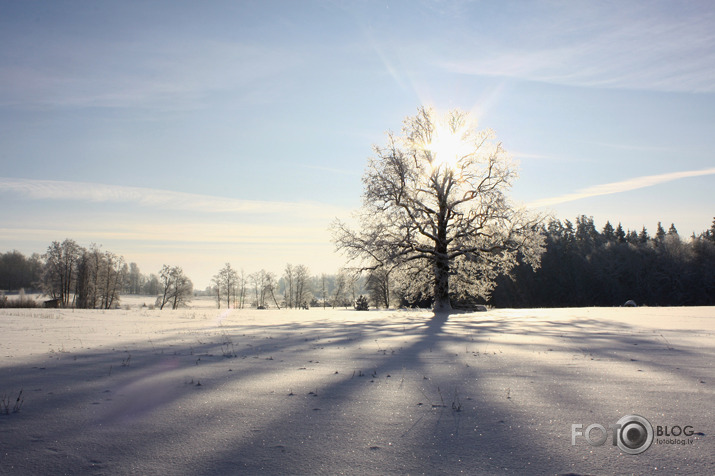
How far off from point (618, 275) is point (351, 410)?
73.7m

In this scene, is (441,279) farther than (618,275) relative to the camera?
No

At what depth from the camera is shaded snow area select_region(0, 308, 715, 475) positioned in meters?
2.95

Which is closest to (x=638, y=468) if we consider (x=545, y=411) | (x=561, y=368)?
(x=545, y=411)

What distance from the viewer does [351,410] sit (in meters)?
4.07

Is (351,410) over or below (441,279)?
below

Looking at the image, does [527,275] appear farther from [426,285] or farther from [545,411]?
[545,411]

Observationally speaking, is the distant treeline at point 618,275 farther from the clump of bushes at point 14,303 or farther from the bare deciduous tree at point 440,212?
the clump of bushes at point 14,303

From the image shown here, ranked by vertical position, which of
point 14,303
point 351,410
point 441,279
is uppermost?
point 441,279

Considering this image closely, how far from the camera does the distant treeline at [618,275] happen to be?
5947cm

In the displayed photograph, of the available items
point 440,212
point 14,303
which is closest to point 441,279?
point 440,212

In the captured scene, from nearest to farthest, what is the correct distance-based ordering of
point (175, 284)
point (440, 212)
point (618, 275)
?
point (440, 212) < point (618, 275) < point (175, 284)

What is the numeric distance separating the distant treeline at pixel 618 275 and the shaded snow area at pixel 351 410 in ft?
219

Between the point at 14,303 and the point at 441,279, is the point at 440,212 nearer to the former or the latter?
the point at 441,279

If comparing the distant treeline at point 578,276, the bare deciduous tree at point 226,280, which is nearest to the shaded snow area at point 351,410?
the distant treeline at point 578,276
